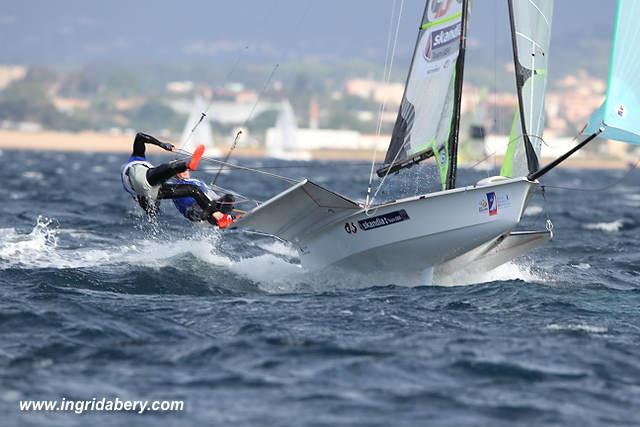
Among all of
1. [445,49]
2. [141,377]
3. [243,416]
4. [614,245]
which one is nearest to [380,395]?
[243,416]

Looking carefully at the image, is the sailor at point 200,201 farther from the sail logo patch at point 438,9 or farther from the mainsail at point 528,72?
the mainsail at point 528,72

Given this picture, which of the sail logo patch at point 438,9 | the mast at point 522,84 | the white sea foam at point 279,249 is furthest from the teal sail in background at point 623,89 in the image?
the white sea foam at point 279,249

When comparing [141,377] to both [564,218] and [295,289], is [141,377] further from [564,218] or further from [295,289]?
[564,218]

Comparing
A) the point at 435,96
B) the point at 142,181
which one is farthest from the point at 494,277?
the point at 142,181

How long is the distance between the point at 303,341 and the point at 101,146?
112723 mm

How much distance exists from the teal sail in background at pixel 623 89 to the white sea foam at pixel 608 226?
950cm

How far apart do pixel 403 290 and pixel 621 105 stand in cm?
245

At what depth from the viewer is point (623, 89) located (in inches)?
373

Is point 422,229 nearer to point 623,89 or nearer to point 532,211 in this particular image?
point 623,89

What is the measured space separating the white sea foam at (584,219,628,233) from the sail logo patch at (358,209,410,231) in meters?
9.26

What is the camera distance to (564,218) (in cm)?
2184

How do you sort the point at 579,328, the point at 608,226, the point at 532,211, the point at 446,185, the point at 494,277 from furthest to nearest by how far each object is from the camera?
1. the point at 532,211
2. the point at 608,226
3. the point at 494,277
4. the point at 446,185
5. the point at 579,328

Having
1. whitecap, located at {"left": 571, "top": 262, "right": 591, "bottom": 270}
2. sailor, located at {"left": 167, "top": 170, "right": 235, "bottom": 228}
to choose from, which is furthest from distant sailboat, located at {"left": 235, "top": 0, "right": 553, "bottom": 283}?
whitecap, located at {"left": 571, "top": 262, "right": 591, "bottom": 270}

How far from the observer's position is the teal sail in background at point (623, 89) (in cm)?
945
